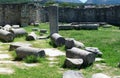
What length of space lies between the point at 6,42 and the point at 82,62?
7655 mm

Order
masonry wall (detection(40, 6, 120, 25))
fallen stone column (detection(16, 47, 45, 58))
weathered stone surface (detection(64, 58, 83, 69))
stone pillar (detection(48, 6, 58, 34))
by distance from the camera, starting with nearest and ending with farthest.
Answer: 1. weathered stone surface (detection(64, 58, 83, 69))
2. fallen stone column (detection(16, 47, 45, 58))
3. stone pillar (detection(48, 6, 58, 34))
4. masonry wall (detection(40, 6, 120, 25))

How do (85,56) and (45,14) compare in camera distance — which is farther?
(45,14)

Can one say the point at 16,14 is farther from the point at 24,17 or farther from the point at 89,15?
the point at 89,15

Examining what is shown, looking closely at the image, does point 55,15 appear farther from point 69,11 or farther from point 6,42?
point 69,11

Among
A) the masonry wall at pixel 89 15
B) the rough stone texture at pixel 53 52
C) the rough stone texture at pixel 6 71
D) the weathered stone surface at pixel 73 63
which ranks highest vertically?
the weathered stone surface at pixel 73 63

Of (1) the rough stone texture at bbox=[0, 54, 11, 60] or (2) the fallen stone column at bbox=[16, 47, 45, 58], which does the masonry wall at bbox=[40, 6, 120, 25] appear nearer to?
(1) the rough stone texture at bbox=[0, 54, 11, 60]

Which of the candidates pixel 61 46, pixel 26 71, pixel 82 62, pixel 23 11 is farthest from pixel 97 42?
pixel 23 11

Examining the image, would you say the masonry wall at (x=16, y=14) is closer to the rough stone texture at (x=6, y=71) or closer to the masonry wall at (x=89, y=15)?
the masonry wall at (x=89, y=15)

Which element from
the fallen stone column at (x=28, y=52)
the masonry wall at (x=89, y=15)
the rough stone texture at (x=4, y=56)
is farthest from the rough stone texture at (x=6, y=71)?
the masonry wall at (x=89, y=15)

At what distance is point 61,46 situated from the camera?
1580 centimetres

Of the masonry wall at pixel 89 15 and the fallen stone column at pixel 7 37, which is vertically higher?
the fallen stone column at pixel 7 37

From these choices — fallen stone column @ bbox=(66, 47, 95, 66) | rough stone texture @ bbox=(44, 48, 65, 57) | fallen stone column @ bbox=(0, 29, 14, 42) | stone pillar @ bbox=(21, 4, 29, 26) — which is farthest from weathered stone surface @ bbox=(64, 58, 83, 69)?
stone pillar @ bbox=(21, 4, 29, 26)

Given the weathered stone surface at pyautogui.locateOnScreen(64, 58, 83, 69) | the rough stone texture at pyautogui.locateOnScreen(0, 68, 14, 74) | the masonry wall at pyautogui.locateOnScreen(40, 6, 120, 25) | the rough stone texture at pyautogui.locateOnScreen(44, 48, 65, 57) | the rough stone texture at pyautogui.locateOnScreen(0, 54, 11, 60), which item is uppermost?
the weathered stone surface at pyautogui.locateOnScreen(64, 58, 83, 69)

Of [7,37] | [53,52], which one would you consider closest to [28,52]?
[53,52]
